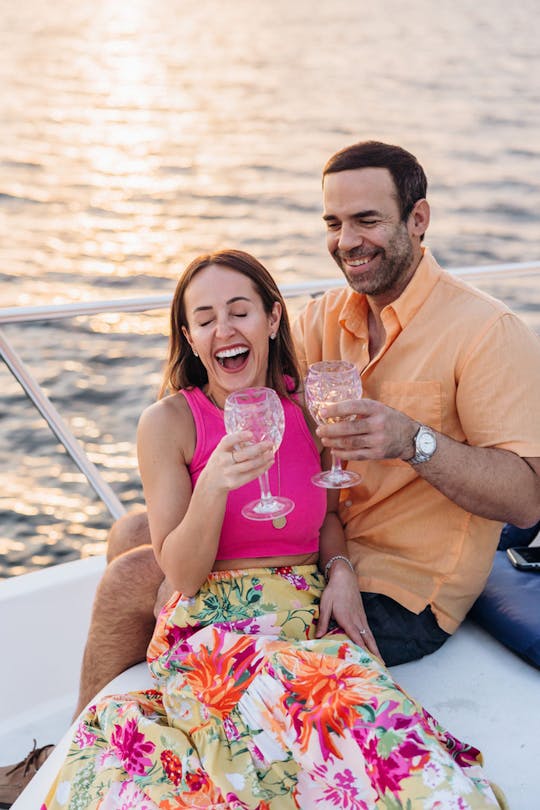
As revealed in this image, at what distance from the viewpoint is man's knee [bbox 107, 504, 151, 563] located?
276 cm

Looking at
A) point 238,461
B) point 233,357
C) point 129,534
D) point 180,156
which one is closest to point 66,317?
point 129,534

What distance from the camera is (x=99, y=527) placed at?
7.69 metres

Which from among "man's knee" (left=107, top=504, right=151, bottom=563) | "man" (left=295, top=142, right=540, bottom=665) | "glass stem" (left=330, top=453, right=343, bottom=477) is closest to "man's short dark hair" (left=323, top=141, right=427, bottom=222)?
"man" (left=295, top=142, right=540, bottom=665)

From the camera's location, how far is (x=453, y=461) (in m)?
2.24

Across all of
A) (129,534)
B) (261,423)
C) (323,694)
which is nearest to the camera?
(323,694)

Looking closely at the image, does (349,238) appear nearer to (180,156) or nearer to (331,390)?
(331,390)

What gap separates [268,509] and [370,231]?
787 mm

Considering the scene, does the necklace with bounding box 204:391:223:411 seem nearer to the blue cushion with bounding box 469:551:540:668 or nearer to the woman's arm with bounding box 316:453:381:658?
the woman's arm with bounding box 316:453:381:658

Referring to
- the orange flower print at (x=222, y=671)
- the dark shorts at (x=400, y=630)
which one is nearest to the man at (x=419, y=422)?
the dark shorts at (x=400, y=630)

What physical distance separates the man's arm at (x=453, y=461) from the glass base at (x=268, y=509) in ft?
0.51

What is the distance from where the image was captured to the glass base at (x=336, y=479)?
2154 millimetres

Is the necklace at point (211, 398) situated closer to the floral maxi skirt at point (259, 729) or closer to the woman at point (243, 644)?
the woman at point (243, 644)

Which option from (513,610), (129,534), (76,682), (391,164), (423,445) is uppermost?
(391,164)

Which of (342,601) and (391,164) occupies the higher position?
(391,164)
